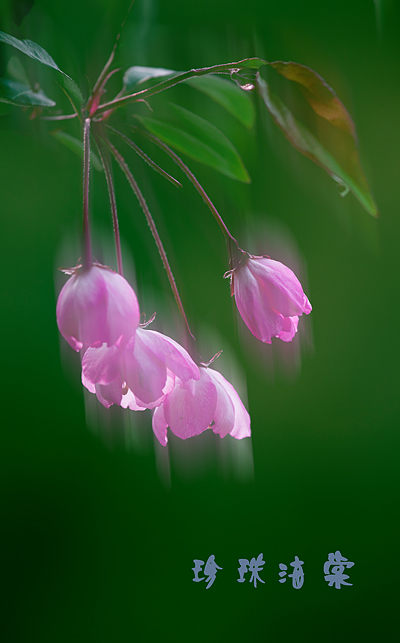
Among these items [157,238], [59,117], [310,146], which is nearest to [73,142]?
[59,117]

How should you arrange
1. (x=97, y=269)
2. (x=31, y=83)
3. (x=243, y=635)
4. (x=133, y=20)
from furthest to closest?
(x=243, y=635) → (x=133, y=20) → (x=31, y=83) → (x=97, y=269)

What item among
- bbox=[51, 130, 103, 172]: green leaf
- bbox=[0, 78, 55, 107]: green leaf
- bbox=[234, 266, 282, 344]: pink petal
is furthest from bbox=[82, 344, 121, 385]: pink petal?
bbox=[51, 130, 103, 172]: green leaf

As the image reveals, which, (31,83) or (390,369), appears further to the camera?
(390,369)

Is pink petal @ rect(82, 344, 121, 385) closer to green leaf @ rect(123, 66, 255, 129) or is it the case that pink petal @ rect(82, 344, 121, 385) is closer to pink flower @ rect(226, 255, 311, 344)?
pink flower @ rect(226, 255, 311, 344)

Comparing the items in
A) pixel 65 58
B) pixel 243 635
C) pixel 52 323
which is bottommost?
pixel 243 635

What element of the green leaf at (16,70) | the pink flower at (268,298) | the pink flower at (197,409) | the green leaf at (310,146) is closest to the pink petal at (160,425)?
the pink flower at (197,409)

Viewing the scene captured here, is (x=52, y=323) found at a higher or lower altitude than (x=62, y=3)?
lower

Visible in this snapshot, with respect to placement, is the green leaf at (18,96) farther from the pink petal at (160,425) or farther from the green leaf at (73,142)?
the pink petal at (160,425)

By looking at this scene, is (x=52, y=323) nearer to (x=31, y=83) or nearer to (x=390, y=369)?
(x=31, y=83)

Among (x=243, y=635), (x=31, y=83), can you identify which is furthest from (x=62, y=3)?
(x=243, y=635)
